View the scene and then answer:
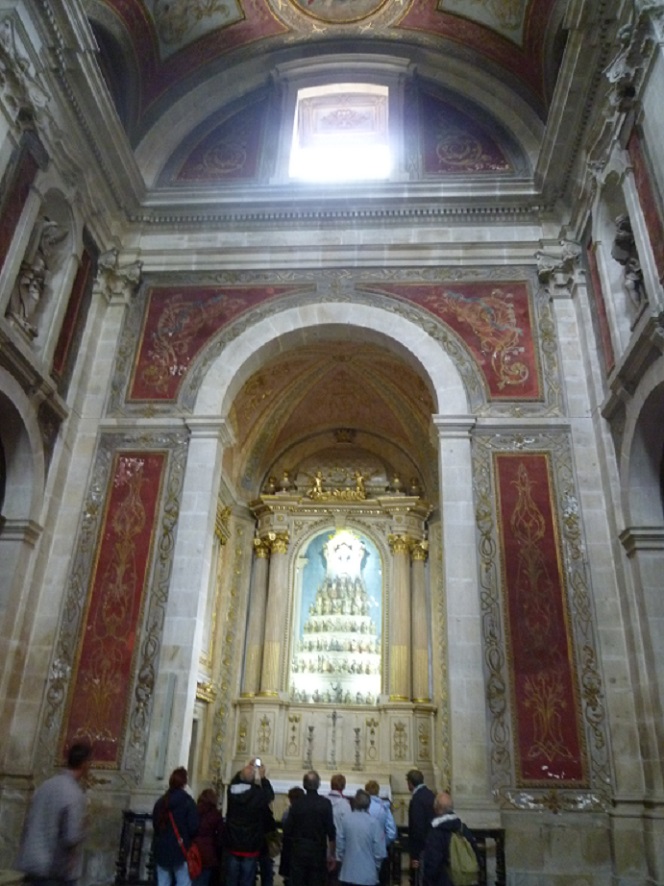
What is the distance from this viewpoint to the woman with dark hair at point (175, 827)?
5258 millimetres

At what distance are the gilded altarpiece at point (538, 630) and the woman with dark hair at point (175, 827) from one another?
302 cm

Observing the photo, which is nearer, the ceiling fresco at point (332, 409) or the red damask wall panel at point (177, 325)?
the red damask wall panel at point (177, 325)

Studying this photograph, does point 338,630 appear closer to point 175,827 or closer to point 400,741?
point 400,741

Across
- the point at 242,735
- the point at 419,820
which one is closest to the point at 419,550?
the point at 242,735

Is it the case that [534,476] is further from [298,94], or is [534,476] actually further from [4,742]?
[298,94]

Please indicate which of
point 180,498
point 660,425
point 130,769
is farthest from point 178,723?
point 660,425

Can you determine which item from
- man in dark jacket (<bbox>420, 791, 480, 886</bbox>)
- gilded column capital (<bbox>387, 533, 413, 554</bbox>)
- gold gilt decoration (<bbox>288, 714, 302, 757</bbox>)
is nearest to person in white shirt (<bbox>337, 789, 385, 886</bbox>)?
man in dark jacket (<bbox>420, 791, 480, 886</bbox>)

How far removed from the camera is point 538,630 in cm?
724

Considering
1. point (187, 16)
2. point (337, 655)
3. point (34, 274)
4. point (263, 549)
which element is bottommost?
point (337, 655)

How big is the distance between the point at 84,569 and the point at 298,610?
5.06m

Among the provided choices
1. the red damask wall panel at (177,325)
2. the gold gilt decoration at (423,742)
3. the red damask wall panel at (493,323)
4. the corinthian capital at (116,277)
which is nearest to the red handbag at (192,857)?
the red damask wall panel at (177,325)

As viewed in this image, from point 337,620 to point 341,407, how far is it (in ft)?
12.5

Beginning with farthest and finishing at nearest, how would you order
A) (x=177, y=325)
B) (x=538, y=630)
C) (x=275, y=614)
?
1. (x=275, y=614)
2. (x=177, y=325)
3. (x=538, y=630)

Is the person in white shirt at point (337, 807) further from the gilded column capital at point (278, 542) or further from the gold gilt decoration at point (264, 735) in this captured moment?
the gilded column capital at point (278, 542)
